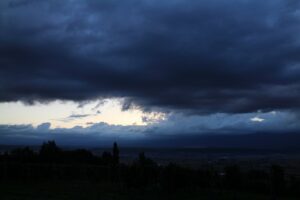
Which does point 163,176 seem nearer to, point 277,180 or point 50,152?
point 277,180

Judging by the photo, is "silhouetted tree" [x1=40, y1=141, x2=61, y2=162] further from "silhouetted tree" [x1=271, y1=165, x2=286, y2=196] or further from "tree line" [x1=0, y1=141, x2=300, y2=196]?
"silhouetted tree" [x1=271, y1=165, x2=286, y2=196]

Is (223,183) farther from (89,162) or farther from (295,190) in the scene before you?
(89,162)

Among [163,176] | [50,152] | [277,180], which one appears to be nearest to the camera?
[277,180]

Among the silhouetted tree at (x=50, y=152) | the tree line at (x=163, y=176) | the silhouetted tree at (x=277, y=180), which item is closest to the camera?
the silhouetted tree at (x=277, y=180)

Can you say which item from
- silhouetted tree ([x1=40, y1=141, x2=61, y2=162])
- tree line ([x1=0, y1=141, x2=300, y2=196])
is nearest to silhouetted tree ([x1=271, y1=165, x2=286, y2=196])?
tree line ([x1=0, y1=141, x2=300, y2=196])

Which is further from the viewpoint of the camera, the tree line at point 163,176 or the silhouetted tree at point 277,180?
the tree line at point 163,176

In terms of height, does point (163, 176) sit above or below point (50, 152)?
below

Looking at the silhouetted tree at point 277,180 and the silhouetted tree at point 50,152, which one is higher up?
the silhouetted tree at point 50,152

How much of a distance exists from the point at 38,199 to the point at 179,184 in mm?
13972

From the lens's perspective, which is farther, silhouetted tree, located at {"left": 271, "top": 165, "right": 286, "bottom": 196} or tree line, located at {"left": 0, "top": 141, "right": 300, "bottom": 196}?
tree line, located at {"left": 0, "top": 141, "right": 300, "bottom": 196}

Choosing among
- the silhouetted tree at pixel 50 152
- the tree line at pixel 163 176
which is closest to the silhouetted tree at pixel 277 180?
the tree line at pixel 163 176

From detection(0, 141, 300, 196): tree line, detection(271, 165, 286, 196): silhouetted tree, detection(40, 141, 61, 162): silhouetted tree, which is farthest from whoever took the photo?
detection(40, 141, 61, 162): silhouetted tree

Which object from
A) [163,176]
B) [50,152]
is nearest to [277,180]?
[163,176]

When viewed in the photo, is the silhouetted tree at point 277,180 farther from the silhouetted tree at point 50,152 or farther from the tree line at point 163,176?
the silhouetted tree at point 50,152
